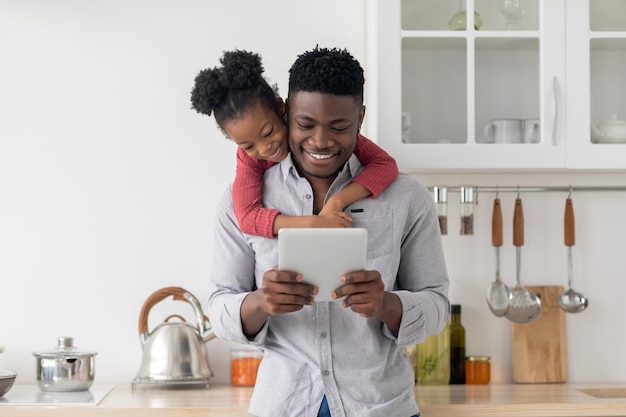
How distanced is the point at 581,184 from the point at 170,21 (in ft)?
4.40

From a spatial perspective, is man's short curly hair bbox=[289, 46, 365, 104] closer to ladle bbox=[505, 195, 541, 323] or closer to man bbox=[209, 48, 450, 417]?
man bbox=[209, 48, 450, 417]

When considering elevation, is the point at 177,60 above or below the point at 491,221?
above

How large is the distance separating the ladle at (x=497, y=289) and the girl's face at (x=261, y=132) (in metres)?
1.19

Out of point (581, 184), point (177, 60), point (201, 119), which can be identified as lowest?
point (581, 184)

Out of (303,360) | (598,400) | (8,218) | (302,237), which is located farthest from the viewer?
(8,218)

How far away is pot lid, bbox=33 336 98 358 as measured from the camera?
244 cm

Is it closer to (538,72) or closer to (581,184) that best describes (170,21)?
(538,72)

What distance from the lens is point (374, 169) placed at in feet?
5.64

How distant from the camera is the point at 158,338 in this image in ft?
8.40

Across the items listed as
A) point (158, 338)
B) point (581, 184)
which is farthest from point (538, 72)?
point (158, 338)

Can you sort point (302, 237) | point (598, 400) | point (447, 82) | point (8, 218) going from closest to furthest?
point (302, 237) → point (598, 400) → point (447, 82) → point (8, 218)

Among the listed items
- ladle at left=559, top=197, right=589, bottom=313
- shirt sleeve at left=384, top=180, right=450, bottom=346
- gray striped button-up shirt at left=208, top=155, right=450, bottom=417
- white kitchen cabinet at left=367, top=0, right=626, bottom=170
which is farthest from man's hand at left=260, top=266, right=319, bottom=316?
ladle at left=559, top=197, right=589, bottom=313

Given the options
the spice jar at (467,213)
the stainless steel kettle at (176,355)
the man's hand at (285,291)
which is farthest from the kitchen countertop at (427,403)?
the man's hand at (285,291)

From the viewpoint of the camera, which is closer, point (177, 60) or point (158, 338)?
point (158, 338)
